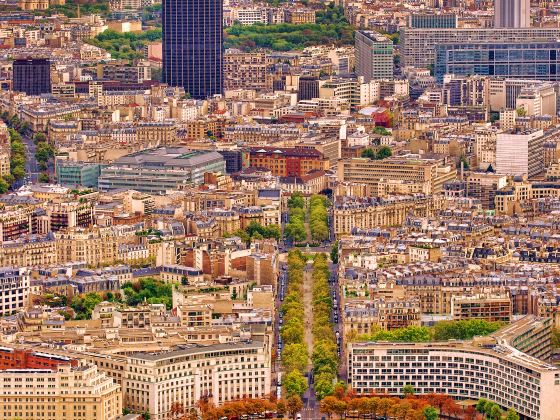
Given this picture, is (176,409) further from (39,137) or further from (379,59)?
(379,59)

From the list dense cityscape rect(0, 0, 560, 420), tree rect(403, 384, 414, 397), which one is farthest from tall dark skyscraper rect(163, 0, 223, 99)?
tree rect(403, 384, 414, 397)

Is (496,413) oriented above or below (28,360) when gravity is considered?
below

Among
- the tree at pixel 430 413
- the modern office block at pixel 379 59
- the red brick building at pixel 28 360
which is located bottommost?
the tree at pixel 430 413

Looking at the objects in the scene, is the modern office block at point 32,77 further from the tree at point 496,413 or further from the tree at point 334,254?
the tree at point 496,413

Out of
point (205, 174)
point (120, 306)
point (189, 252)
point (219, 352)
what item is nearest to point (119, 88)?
point (205, 174)

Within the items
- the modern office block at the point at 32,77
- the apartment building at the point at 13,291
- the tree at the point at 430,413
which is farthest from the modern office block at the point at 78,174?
the tree at the point at 430,413

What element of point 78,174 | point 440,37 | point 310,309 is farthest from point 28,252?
point 440,37
